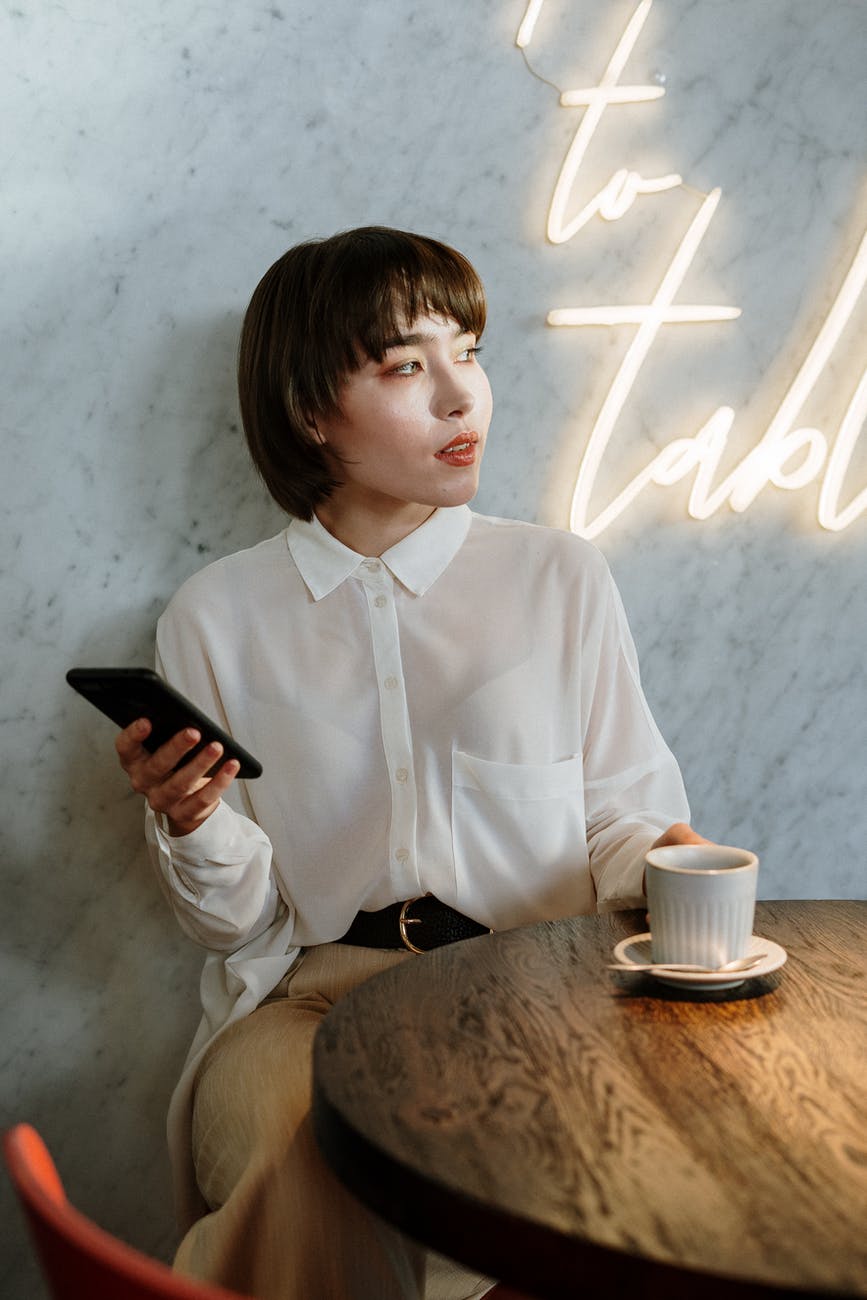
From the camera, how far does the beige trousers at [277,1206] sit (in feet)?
3.51

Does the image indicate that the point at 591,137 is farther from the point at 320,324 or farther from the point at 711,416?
the point at 320,324

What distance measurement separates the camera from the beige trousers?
1.07 meters

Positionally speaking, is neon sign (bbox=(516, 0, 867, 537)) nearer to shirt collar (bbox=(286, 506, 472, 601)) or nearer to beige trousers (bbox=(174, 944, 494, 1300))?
shirt collar (bbox=(286, 506, 472, 601))

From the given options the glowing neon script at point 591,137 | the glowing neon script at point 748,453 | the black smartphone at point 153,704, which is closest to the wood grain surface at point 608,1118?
the black smartphone at point 153,704

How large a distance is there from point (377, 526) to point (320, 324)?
0.27 m

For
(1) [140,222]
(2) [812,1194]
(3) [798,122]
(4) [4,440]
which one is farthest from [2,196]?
(2) [812,1194]

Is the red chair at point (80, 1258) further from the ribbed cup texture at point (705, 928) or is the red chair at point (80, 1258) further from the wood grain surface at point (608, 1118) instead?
the ribbed cup texture at point (705, 928)

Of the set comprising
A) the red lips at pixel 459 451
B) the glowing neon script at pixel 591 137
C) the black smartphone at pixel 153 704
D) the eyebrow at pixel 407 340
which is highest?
the glowing neon script at pixel 591 137

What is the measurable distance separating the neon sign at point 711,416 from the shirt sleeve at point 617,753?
0.27 meters

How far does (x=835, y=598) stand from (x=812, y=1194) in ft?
4.31

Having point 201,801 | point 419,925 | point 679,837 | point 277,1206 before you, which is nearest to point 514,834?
point 419,925

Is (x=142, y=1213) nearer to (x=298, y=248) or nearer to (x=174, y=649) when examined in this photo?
(x=174, y=649)

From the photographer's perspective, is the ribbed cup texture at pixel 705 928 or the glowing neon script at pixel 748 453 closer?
the ribbed cup texture at pixel 705 928

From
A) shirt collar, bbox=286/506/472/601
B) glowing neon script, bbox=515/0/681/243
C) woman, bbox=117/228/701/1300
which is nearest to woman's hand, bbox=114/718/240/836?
woman, bbox=117/228/701/1300
